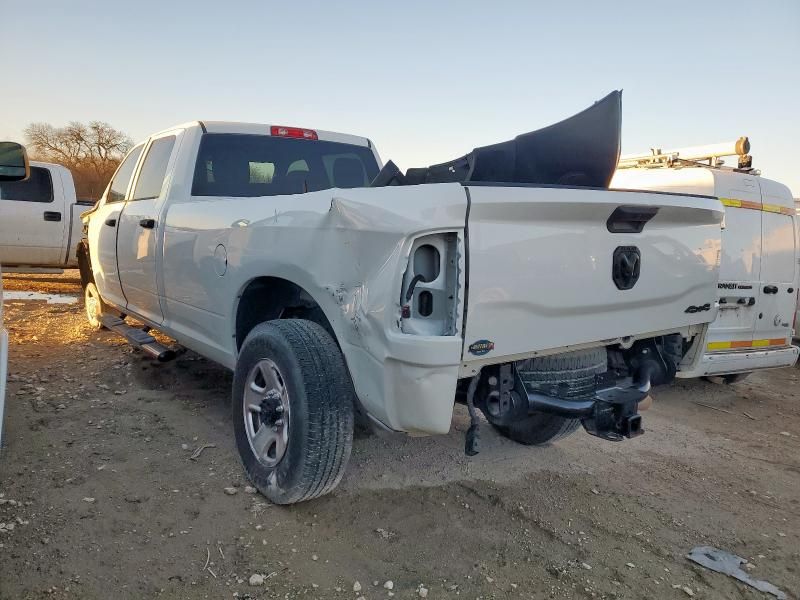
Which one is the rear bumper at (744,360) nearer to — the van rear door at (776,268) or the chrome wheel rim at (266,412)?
the van rear door at (776,268)

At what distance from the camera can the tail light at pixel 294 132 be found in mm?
4477

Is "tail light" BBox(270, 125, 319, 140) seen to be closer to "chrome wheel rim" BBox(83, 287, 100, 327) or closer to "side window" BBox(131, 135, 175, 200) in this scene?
"side window" BBox(131, 135, 175, 200)

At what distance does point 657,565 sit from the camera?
2.61 metres

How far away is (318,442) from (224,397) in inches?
86.8

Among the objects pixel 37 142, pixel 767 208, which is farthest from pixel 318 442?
pixel 37 142

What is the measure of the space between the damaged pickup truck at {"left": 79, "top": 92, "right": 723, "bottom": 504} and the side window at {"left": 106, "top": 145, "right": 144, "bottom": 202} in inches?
68.4

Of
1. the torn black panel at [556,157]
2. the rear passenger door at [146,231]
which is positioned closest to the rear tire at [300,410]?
the torn black panel at [556,157]

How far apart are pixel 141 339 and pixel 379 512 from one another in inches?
104

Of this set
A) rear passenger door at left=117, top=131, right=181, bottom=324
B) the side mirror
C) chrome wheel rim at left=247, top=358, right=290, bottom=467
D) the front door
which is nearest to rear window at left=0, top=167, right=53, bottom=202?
the front door

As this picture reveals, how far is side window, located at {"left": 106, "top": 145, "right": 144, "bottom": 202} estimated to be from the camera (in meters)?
5.32

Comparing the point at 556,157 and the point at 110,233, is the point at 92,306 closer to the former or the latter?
the point at 110,233

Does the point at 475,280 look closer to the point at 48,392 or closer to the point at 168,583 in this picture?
the point at 168,583

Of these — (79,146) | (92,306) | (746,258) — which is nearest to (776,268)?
(746,258)

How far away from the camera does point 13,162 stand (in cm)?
308
